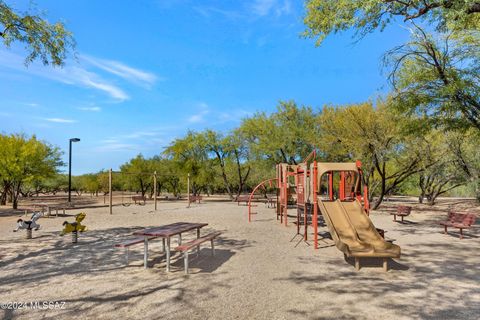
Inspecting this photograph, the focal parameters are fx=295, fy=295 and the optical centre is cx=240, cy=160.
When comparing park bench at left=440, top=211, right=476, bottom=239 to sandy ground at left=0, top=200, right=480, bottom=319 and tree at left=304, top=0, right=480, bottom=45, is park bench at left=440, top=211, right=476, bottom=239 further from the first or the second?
tree at left=304, top=0, right=480, bottom=45

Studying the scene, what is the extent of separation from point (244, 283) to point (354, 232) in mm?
3662

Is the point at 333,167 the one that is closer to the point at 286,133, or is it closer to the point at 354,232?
the point at 354,232

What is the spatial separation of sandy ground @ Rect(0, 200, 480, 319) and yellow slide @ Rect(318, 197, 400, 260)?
1.19 feet

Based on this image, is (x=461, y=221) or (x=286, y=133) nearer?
(x=461, y=221)

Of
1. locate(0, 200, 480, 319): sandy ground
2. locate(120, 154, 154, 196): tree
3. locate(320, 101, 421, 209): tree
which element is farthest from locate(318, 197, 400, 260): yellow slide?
locate(120, 154, 154, 196): tree

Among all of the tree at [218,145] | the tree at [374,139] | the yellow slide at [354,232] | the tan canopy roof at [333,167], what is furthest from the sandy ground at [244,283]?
the tree at [218,145]

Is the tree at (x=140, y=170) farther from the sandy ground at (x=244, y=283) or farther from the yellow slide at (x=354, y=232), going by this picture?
the yellow slide at (x=354, y=232)

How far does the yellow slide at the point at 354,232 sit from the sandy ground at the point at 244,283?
0.36 meters

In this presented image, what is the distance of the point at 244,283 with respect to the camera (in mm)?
5324

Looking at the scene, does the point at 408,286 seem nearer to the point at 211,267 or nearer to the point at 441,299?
the point at 441,299

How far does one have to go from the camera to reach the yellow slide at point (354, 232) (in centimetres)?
636

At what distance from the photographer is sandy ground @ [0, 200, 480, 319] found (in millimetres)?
4141

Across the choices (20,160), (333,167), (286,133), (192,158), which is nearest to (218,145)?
(192,158)

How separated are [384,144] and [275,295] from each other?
48.7ft
